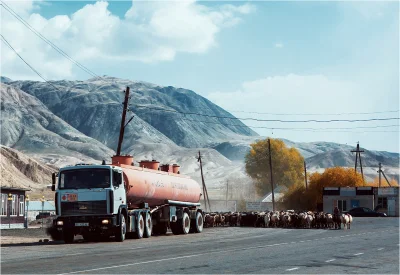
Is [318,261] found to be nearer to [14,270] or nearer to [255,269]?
[255,269]

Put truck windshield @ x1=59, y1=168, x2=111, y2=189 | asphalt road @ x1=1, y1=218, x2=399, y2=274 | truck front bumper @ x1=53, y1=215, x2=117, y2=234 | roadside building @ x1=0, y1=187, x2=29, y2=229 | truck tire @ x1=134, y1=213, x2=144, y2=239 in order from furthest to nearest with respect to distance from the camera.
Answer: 1. roadside building @ x1=0, y1=187, x2=29, y2=229
2. truck tire @ x1=134, y1=213, x2=144, y2=239
3. truck windshield @ x1=59, y1=168, x2=111, y2=189
4. truck front bumper @ x1=53, y1=215, x2=117, y2=234
5. asphalt road @ x1=1, y1=218, x2=399, y2=274

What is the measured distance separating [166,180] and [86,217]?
29.8 feet

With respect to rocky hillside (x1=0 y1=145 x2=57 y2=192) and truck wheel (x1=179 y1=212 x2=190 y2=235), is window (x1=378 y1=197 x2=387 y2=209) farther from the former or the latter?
rocky hillside (x1=0 y1=145 x2=57 y2=192)

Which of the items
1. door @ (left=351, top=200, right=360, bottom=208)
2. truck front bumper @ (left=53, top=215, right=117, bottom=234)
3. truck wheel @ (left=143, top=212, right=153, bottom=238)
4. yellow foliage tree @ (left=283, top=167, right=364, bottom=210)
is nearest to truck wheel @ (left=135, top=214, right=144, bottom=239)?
truck wheel @ (left=143, top=212, right=153, bottom=238)

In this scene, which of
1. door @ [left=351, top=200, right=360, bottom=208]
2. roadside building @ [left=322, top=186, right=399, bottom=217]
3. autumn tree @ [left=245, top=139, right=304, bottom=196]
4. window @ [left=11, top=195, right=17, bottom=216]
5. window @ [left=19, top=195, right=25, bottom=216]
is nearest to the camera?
Answer: window @ [left=11, top=195, right=17, bottom=216]

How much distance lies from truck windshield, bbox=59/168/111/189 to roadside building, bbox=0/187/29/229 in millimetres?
30209

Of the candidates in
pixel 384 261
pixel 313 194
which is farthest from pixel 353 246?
pixel 313 194

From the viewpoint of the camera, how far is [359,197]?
11575 centimetres

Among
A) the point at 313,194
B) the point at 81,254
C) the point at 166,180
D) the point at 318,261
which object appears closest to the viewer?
the point at 318,261

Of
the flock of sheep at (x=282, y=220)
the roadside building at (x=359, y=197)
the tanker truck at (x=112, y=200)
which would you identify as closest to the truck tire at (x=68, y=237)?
the tanker truck at (x=112, y=200)

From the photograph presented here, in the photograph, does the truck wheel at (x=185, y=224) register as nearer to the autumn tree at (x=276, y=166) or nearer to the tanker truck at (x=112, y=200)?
the tanker truck at (x=112, y=200)

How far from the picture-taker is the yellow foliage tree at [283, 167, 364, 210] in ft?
435

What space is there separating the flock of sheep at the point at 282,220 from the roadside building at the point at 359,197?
5327 centimetres

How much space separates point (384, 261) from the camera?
973 inches
